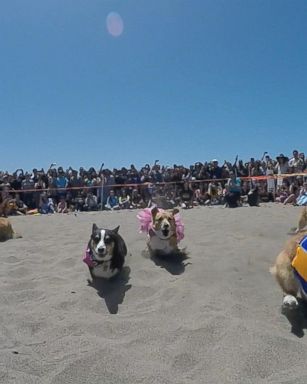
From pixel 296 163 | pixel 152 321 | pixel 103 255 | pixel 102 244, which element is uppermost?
pixel 296 163

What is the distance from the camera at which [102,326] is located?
393cm

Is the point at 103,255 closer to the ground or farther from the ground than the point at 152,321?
farther from the ground

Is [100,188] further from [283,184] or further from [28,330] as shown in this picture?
[28,330]

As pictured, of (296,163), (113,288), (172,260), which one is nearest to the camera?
(113,288)

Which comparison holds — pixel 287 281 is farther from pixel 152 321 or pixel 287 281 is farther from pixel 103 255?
pixel 103 255

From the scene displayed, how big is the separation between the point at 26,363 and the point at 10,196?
1280 cm

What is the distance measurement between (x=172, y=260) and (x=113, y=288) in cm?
119

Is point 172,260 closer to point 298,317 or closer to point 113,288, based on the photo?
point 113,288

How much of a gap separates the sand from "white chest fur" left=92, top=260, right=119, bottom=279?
141 mm

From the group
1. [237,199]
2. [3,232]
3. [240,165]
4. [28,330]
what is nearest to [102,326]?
[28,330]

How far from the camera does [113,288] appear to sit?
16.3 feet

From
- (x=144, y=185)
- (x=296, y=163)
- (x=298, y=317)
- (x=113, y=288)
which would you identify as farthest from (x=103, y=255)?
(x=296, y=163)

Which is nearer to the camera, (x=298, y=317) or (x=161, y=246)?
(x=298, y=317)

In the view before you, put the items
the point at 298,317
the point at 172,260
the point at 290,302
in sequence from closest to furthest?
1. the point at 290,302
2. the point at 298,317
3. the point at 172,260
